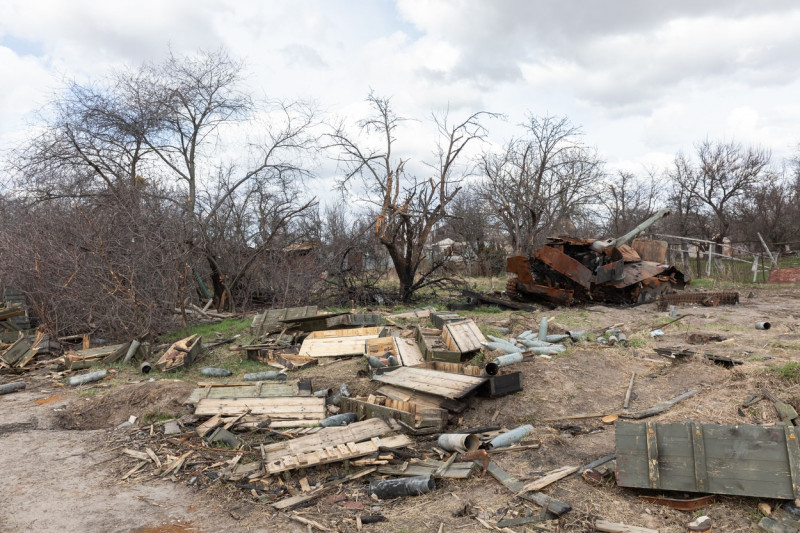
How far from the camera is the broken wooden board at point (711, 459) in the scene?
155 inches

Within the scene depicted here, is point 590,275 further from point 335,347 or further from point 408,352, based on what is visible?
point 335,347

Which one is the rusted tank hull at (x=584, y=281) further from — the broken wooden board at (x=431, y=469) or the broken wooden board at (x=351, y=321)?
the broken wooden board at (x=431, y=469)

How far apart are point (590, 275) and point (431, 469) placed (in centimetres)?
1029

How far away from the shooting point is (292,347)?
10.0 meters

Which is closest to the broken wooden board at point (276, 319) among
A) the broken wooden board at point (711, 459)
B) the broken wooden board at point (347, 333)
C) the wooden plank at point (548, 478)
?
the broken wooden board at point (347, 333)

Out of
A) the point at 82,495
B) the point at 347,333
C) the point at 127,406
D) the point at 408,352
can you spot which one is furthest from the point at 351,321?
the point at 82,495

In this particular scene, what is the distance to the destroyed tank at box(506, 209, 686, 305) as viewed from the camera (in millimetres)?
14250

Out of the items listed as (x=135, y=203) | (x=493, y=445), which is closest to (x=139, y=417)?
(x=493, y=445)

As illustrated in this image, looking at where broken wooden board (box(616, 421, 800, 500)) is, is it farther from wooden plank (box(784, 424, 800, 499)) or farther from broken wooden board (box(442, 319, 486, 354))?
broken wooden board (box(442, 319, 486, 354))

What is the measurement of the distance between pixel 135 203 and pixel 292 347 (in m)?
6.44

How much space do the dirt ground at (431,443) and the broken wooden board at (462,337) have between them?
1019mm

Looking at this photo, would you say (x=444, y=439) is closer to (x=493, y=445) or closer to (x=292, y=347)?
(x=493, y=445)

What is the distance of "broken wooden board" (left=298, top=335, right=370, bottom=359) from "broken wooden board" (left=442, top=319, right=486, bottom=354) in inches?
59.3

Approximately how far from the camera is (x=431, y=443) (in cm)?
581
